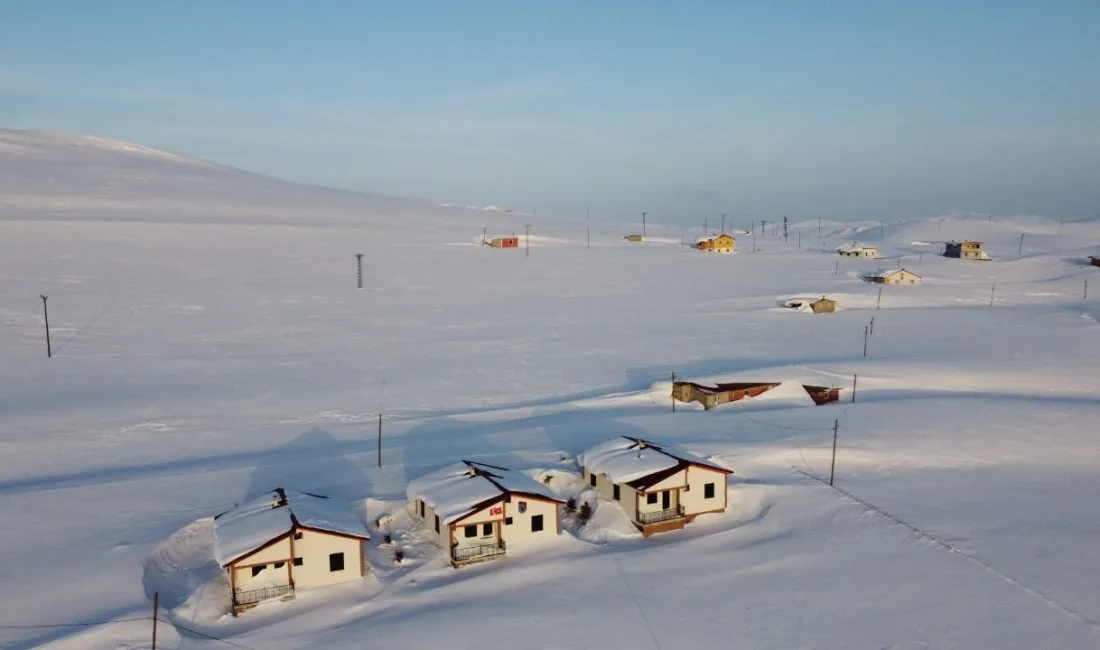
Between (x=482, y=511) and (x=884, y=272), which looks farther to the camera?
(x=884, y=272)

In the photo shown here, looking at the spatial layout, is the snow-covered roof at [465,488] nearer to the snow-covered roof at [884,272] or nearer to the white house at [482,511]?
the white house at [482,511]

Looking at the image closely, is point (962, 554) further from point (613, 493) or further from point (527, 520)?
point (527, 520)

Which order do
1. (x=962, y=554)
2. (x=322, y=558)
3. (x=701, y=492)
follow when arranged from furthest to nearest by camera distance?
(x=701, y=492), (x=962, y=554), (x=322, y=558)

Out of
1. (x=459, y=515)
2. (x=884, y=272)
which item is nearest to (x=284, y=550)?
(x=459, y=515)

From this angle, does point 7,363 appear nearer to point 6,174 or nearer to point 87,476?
point 87,476

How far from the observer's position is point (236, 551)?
14.7m

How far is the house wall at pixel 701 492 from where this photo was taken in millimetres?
18328

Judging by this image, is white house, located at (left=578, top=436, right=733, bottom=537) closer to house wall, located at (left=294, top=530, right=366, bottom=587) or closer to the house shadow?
house wall, located at (left=294, top=530, right=366, bottom=587)

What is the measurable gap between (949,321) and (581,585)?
42388 mm

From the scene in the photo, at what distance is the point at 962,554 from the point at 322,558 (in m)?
13.6

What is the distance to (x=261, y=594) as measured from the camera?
1489cm

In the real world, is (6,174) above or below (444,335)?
above

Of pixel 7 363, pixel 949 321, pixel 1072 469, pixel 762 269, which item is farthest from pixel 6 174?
pixel 1072 469

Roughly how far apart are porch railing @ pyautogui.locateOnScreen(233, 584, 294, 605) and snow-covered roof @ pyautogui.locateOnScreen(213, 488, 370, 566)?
0.82m
